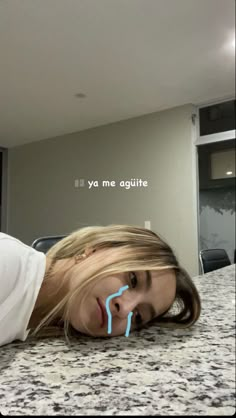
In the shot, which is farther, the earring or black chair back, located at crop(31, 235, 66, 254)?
black chair back, located at crop(31, 235, 66, 254)

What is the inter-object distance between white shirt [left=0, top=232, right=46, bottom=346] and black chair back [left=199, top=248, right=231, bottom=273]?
917 millimetres

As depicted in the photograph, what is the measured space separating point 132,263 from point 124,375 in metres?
0.09

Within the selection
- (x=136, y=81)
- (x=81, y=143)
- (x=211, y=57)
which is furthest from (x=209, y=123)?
(x=81, y=143)

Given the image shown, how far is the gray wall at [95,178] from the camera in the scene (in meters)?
0.33

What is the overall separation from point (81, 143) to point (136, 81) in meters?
0.18

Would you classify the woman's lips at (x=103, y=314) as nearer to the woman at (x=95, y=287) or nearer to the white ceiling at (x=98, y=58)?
the woman at (x=95, y=287)

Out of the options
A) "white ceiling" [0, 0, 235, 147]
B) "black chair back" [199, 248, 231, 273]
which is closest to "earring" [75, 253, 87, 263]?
"white ceiling" [0, 0, 235, 147]

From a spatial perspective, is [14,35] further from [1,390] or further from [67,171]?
[1,390]

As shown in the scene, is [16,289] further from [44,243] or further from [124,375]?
[44,243]

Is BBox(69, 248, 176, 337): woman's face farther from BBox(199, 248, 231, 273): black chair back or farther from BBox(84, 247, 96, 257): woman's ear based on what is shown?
BBox(199, 248, 231, 273): black chair back

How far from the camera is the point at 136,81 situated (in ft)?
1.70

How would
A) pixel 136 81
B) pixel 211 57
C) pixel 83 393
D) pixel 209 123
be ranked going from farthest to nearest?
pixel 209 123 → pixel 211 57 → pixel 136 81 → pixel 83 393

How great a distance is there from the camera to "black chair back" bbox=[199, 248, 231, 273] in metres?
1.06

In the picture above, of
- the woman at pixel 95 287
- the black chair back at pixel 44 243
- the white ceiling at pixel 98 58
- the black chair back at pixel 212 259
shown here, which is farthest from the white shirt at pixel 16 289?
the black chair back at pixel 212 259
